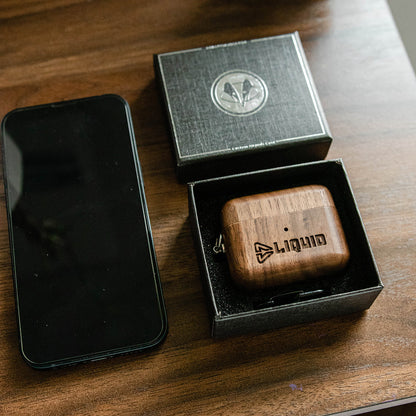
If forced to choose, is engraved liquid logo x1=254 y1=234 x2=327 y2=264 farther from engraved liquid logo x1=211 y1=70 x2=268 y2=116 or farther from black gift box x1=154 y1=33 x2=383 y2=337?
engraved liquid logo x1=211 y1=70 x2=268 y2=116

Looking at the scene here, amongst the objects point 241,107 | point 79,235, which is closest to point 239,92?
point 241,107

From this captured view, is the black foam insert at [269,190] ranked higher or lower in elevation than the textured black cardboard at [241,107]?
lower

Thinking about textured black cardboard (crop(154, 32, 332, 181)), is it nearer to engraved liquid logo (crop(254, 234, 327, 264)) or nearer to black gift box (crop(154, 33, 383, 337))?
black gift box (crop(154, 33, 383, 337))

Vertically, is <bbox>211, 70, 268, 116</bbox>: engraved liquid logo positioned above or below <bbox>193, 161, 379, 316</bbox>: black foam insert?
above

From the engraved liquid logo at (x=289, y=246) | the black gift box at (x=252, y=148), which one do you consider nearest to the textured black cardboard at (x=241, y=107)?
the black gift box at (x=252, y=148)

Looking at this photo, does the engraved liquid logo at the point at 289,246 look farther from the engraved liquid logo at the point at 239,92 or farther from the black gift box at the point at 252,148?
the engraved liquid logo at the point at 239,92

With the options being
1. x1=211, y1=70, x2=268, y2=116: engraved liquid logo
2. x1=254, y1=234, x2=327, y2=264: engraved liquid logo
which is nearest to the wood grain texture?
x1=254, y1=234, x2=327, y2=264: engraved liquid logo
